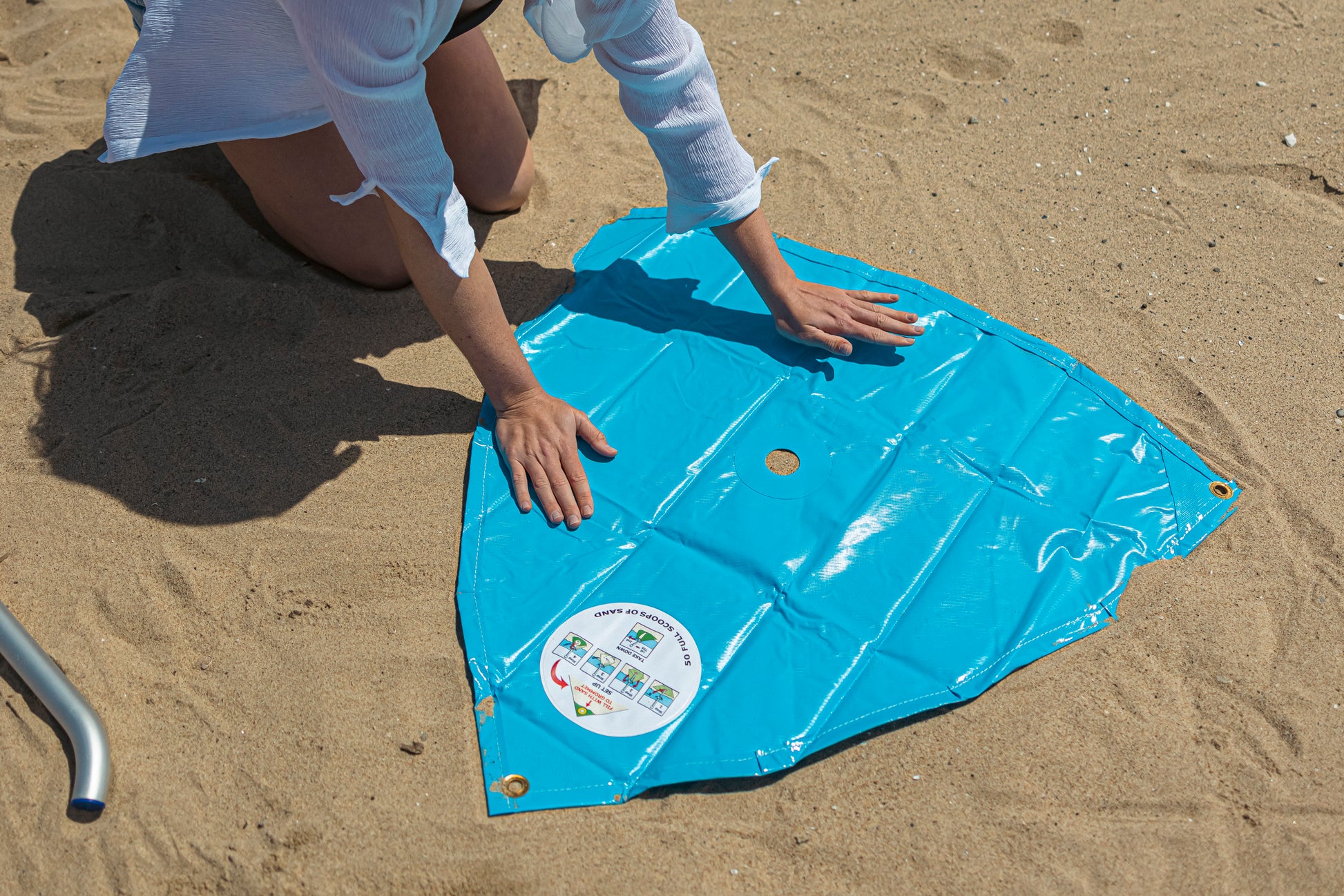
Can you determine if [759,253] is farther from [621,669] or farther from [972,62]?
[972,62]

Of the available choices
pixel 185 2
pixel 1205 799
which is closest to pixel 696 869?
pixel 1205 799

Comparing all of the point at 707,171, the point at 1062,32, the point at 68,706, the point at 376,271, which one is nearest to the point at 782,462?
the point at 707,171

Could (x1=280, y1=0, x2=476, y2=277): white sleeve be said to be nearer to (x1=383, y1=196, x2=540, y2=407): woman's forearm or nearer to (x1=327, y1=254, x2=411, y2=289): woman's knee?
(x1=383, y1=196, x2=540, y2=407): woman's forearm

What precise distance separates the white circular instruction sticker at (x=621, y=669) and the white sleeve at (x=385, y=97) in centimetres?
77

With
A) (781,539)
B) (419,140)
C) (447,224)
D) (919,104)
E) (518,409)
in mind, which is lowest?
(781,539)

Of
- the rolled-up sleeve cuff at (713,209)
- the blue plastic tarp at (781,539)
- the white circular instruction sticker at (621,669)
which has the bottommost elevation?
the white circular instruction sticker at (621,669)

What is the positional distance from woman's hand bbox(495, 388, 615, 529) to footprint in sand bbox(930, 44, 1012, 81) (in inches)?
79.7

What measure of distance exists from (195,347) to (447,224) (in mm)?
1063

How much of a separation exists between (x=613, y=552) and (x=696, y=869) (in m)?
0.65

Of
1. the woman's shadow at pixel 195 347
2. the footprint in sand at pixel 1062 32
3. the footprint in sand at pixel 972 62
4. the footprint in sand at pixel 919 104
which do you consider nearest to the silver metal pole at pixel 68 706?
the woman's shadow at pixel 195 347

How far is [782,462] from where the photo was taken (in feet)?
6.71

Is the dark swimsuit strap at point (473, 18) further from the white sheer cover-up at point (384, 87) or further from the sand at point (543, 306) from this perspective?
the sand at point (543, 306)

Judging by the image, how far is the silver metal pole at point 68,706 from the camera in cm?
156

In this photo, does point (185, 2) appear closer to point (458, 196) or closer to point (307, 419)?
point (458, 196)
